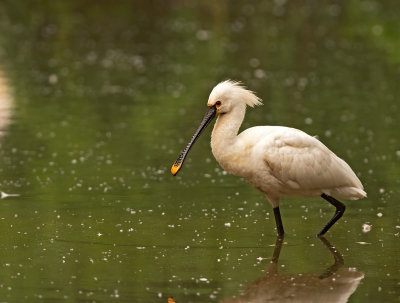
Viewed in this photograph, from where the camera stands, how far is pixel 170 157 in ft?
48.9

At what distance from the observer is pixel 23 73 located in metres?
23.3

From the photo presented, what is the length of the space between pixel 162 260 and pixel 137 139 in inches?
261

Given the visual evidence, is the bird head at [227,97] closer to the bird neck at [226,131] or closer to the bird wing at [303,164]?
the bird neck at [226,131]

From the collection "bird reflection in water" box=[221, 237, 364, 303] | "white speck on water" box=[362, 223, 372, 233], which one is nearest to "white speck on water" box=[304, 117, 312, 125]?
"white speck on water" box=[362, 223, 372, 233]

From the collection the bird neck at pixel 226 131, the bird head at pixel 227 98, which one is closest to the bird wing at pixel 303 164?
the bird neck at pixel 226 131

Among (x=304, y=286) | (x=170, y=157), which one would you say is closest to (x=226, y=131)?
(x=304, y=286)

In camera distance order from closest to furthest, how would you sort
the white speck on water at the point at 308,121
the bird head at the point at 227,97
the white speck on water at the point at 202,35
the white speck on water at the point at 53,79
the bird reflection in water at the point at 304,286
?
the bird reflection in water at the point at 304,286 → the bird head at the point at 227,97 → the white speck on water at the point at 308,121 → the white speck on water at the point at 53,79 → the white speck on water at the point at 202,35

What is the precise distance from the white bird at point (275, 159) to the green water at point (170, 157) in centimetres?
44

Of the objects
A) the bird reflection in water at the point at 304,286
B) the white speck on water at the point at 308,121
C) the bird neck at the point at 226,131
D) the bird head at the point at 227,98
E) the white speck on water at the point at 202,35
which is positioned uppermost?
the white speck on water at the point at 202,35

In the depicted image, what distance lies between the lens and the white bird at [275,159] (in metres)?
10.5

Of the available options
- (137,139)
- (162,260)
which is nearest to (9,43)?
(137,139)

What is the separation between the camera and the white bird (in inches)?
→ 414

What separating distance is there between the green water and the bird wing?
521mm

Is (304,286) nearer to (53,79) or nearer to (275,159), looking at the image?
(275,159)
